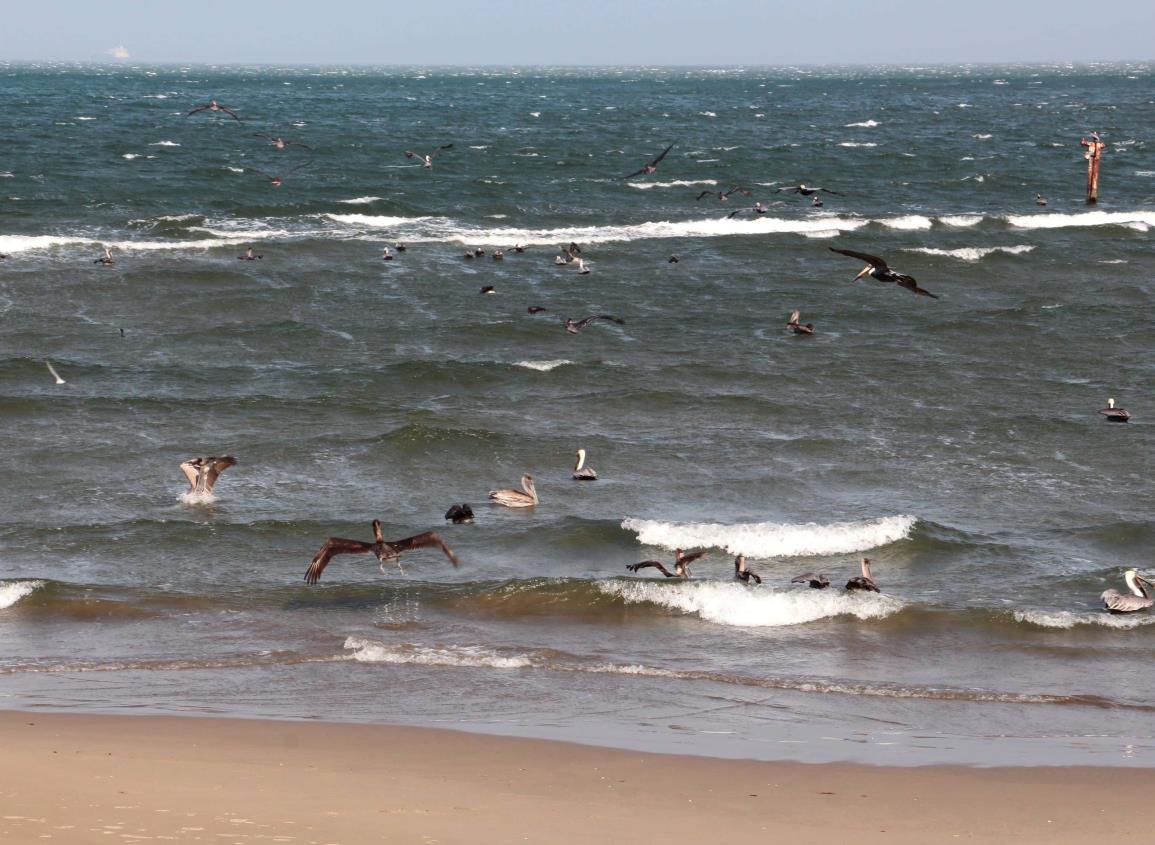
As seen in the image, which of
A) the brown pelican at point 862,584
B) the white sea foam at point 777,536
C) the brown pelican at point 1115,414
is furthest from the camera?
the brown pelican at point 1115,414

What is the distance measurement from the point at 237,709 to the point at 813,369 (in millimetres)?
16919

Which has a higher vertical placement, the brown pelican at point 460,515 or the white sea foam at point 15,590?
the white sea foam at point 15,590

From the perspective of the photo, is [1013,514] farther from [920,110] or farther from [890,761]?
[920,110]

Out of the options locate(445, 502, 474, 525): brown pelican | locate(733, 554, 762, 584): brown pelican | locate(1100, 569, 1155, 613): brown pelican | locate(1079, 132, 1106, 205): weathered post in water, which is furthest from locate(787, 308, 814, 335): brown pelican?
locate(1079, 132, 1106, 205): weathered post in water

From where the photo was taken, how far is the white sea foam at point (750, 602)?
49.4 feet

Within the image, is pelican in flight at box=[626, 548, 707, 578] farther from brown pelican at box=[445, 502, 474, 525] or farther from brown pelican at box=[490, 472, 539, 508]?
brown pelican at box=[490, 472, 539, 508]

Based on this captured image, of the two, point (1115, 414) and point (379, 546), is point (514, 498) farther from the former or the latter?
point (1115, 414)

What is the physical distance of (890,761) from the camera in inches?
424

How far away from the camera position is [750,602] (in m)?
15.2

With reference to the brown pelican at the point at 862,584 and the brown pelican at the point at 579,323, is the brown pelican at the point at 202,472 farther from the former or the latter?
the brown pelican at the point at 579,323

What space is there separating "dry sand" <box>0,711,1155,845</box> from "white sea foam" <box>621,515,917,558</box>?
6.72m

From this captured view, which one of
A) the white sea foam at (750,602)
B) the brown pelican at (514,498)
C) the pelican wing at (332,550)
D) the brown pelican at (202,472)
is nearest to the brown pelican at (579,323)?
the brown pelican at (514,498)

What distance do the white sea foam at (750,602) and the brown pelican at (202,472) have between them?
561 cm

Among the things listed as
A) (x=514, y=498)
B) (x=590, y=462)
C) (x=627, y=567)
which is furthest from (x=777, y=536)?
(x=590, y=462)
